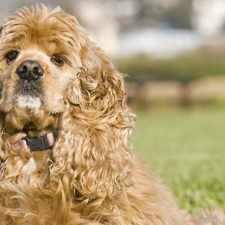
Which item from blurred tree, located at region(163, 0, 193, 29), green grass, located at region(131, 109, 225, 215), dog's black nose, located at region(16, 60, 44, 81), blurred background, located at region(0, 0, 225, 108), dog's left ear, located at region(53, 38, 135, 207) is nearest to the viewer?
dog's black nose, located at region(16, 60, 44, 81)

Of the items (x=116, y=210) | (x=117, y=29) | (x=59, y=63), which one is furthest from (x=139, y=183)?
(x=117, y=29)

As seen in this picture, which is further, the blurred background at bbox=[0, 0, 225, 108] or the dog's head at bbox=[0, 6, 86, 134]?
the blurred background at bbox=[0, 0, 225, 108]

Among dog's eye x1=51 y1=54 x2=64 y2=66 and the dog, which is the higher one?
dog's eye x1=51 y1=54 x2=64 y2=66

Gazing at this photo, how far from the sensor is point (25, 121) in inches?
183

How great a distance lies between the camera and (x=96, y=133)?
474cm

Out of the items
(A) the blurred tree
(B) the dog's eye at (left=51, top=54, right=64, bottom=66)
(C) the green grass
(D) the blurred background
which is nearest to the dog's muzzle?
(B) the dog's eye at (left=51, top=54, right=64, bottom=66)

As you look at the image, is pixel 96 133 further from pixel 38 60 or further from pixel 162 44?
pixel 162 44

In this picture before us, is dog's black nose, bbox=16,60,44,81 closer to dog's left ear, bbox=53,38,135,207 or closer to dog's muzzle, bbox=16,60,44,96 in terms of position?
dog's muzzle, bbox=16,60,44,96

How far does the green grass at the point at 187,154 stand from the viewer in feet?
25.5

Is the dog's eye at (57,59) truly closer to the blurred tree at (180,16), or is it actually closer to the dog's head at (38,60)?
the dog's head at (38,60)

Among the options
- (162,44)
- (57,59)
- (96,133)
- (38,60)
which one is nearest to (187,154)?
(96,133)

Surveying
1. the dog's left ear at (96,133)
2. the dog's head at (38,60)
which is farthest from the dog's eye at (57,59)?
the dog's left ear at (96,133)

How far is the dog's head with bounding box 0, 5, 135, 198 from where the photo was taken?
4.56 meters

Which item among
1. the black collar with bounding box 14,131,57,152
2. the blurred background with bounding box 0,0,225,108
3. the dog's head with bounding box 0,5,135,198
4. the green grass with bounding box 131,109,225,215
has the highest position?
the blurred background with bounding box 0,0,225,108
